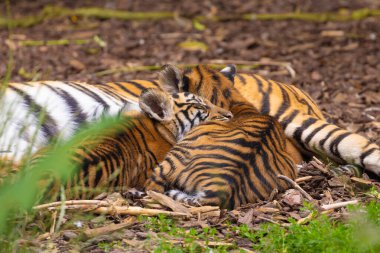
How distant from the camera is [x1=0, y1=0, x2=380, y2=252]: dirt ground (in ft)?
25.9

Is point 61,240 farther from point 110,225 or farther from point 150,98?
point 150,98

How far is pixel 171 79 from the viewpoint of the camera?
5477 millimetres

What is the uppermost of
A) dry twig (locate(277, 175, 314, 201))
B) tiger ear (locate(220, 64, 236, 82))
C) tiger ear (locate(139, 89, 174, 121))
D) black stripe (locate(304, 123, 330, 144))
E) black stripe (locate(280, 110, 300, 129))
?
tiger ear (locate(220, 64, 236, 82))

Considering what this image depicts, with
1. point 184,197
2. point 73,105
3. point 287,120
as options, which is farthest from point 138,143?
point 287,120

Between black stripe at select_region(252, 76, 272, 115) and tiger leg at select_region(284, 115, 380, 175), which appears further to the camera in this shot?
black stripe at select_region(252, 76, 272, 115)

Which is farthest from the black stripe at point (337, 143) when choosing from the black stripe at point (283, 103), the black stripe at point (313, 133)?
the black stripe at point (283, 103)

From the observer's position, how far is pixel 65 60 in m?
9.14

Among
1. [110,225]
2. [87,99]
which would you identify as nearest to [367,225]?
[110,225]

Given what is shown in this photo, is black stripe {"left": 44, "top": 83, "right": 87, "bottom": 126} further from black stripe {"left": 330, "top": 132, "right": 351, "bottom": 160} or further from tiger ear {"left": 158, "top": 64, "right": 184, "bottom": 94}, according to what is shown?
black stripe {"left": 330, "top": 132, "right": 351, "bottom": 160}

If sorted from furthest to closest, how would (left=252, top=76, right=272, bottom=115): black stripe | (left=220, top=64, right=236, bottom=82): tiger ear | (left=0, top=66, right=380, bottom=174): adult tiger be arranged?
1. (left=252, top=76, right=272, bottom=115): black stripe
2. (left=220, top=64, right=236, bottom=82): tiger ear
3. (left=0, top=66, right=380, bottom=174): adult tiger

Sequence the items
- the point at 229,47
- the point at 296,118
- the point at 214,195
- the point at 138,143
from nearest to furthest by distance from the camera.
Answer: the point at 214,195 < the point at 138,143 < the point at 296,118 < the point at 229,47

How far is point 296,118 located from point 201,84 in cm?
75

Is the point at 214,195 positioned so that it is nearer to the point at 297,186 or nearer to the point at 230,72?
the point at 297,186

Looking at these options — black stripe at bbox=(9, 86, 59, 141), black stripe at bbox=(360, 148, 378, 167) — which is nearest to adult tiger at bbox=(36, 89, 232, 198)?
black stripe at bbox=(9, 86, 59, 141)
